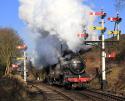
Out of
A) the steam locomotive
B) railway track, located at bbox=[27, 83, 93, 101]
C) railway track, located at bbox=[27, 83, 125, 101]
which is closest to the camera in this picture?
railway track, located at bbox=[27, 83, 125, 101]

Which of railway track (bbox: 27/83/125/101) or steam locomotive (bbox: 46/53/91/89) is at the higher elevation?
steam locomotive (bbox: 46/53/91/89)

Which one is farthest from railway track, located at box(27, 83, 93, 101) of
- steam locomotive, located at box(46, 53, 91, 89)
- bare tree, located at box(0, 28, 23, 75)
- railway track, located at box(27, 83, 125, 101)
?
bare tree, located at box(0, 28, 23, 75)

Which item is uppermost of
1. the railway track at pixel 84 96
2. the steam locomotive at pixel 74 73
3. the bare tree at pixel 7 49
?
the bare tree at pixel 7 49

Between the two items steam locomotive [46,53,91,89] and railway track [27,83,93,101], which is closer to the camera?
railway track [27,83,93,101]

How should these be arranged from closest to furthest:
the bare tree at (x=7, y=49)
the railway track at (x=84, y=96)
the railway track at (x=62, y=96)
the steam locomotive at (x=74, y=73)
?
1. the railway track at (x=84, y=96)
2. the railway track at (x=62, y=96)
3. the steam locomotive at (x=74, y=73)
4. the bare tree at (x=7, y=49)

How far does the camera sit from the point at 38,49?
163 ft

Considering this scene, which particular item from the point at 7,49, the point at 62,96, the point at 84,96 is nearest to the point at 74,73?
the point at 62,96

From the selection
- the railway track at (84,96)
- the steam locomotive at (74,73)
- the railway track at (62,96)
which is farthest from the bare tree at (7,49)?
the railway track at (84,96)

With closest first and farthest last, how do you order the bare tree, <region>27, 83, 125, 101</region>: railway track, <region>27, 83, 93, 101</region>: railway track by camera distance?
<region>27, 83, 125, 101</region>: railway track < <region>27, 83, 93, 101</region>: railway track < the bare tree

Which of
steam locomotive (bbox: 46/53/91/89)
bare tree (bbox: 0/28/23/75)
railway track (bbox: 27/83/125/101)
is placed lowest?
railway track (bbox: 27/83/125/101)

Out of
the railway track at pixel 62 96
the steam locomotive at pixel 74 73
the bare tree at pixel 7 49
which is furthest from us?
the bare tree at pixel 7 49

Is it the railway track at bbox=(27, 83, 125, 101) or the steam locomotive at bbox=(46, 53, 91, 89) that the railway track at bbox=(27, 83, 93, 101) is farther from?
the steam locomotive at bbox=(46, 53, 91, 89)

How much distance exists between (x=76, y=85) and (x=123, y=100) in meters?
14.7

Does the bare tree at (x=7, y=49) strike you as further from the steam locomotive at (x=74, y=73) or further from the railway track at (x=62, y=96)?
the railway track at (x=62, y=96)
